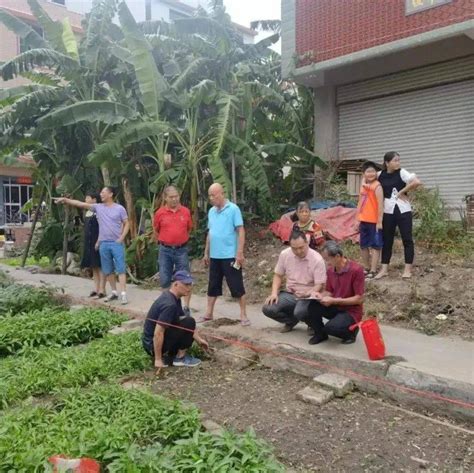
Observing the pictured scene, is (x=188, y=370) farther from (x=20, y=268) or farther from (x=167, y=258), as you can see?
(x=20, y=268)

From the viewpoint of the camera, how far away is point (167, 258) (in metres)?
6.29

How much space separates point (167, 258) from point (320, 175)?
5.04m

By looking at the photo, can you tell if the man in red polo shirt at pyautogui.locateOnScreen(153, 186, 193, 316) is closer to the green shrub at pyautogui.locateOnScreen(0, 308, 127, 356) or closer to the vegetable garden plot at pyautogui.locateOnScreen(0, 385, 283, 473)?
the green shrub at pyautogui.locateOnScreen(0, 308, 127, 356)

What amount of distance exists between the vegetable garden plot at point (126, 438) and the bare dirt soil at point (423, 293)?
298 centimetres

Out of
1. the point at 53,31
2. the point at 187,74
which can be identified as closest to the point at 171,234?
the point at 187,74

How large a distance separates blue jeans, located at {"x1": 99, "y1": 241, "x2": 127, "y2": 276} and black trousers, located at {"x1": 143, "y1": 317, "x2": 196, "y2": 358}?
7.89 feet

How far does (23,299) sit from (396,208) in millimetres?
5281

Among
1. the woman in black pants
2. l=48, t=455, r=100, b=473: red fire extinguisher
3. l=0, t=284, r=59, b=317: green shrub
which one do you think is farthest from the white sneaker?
l=48, t=455, r=100, b=473: red fire extinguisher

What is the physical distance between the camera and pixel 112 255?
709cm

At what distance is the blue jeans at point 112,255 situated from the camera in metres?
7.05

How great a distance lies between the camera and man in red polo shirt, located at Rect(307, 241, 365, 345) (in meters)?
4.61

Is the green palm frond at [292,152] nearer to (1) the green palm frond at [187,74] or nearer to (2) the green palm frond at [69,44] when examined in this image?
(1) the green palm frond at [187,74]

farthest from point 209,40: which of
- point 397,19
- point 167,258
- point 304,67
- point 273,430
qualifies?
point 273,430

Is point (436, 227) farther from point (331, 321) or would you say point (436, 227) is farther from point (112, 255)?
point (112, 255)
